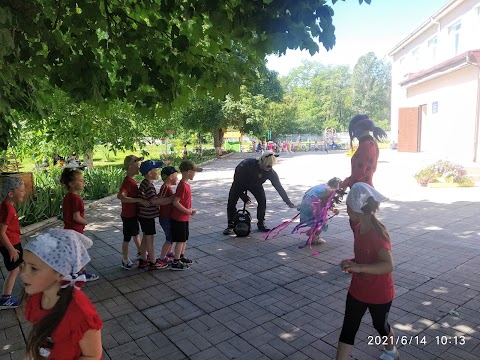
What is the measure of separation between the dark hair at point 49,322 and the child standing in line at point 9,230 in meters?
2.58

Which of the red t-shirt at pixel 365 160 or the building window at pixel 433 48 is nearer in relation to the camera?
the red t-shirt at pixel 365 160

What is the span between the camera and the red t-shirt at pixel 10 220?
404cm

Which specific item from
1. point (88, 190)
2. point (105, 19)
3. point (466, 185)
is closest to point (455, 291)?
point (105, 19)

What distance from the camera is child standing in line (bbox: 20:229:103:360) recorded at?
184 centimetres

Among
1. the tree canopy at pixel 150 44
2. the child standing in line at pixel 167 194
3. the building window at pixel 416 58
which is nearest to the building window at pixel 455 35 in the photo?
the building window at pixel 416 58

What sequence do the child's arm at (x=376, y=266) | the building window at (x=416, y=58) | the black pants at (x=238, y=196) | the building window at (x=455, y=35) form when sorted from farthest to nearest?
the building window at (x=416, y=58), the building window at (x=455, y=35), the black pants at (x=238, y=196), the child's arm at (x=376, y=266)

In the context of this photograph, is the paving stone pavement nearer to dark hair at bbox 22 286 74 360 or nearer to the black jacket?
the black jacket

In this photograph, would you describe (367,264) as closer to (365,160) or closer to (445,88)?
(365,160)

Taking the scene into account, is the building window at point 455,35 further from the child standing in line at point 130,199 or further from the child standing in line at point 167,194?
the child standing in line at point 130,199

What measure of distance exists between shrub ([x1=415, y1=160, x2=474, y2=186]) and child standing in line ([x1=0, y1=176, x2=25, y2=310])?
38.0 ft

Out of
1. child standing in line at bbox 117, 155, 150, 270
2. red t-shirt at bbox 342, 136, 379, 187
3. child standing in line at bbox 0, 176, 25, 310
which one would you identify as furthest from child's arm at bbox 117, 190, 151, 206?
red t-shirt at bbox 342, 136, 379, 187

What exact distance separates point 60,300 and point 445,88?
20.9 meters

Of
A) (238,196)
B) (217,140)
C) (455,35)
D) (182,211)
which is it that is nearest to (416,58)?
(455,35)

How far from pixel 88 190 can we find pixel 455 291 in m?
10.0
